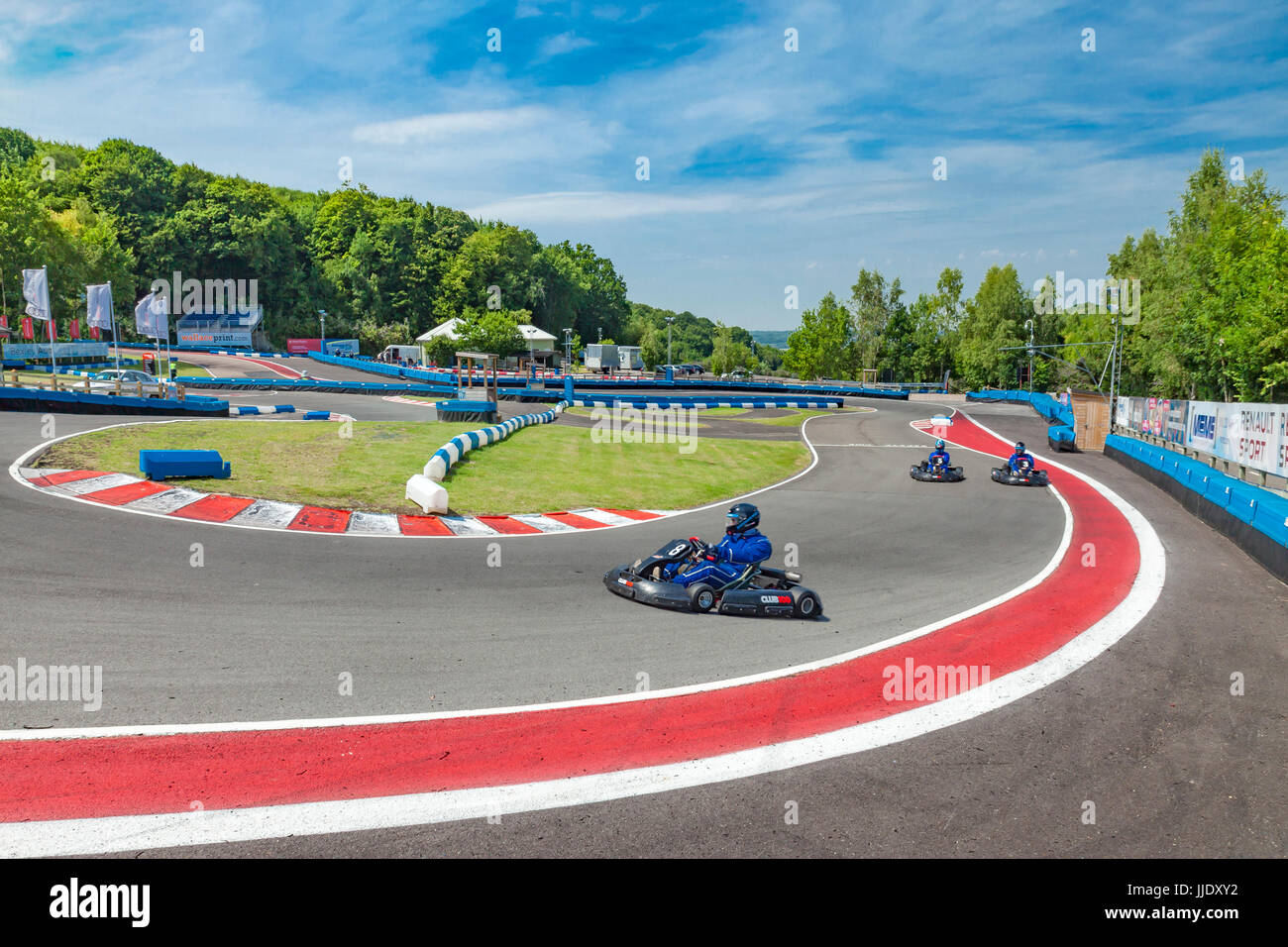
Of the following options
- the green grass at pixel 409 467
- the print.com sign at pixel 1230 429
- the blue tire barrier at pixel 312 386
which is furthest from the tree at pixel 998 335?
the green grass at pixel 409 467

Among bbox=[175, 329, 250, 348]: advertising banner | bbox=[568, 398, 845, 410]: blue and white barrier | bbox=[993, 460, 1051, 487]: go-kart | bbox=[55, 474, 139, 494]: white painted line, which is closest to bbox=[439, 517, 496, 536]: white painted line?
bbox=[55, 474, 139, 494]: white painted line

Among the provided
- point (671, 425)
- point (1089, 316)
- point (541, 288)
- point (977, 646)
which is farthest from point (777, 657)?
point (1089, 316)

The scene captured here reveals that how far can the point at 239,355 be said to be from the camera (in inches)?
2977

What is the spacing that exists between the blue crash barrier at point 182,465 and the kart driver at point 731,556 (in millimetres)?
10986

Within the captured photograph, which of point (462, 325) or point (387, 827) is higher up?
point (462, 325)

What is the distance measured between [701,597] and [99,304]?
33.3 m

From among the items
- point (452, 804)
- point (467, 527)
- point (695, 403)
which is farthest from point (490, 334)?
point (452, 804)

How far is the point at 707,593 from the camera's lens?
34.1ft

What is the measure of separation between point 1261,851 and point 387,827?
619 centimetres

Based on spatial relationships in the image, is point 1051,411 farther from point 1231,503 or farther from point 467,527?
point 467,527

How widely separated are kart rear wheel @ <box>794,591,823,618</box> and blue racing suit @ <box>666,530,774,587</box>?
775 mm

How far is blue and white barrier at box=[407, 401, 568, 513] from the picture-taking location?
1584 cm

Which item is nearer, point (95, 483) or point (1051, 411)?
point (95, 483)
